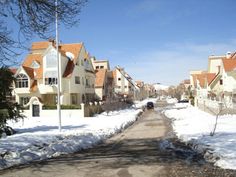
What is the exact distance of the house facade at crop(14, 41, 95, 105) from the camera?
2227 inches

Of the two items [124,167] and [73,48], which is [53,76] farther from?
[124,167]

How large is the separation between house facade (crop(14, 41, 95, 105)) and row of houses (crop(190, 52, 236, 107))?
1833 cm

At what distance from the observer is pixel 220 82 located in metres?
75.7

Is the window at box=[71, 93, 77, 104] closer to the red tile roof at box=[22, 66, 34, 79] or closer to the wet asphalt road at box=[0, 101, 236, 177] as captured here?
the red tile roof at box=[22, 66, 34, 79]

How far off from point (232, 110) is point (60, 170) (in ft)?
96.7

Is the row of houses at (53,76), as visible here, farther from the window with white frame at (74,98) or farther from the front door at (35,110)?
the front door at (35,110)

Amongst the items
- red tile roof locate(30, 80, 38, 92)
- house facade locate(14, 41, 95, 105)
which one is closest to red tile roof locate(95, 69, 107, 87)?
house facade locate(14, 41, 95, 105)

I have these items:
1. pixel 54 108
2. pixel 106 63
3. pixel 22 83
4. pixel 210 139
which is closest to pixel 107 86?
pixel 106 63

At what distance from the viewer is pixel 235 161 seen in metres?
13.2

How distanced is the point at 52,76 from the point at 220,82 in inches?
1344

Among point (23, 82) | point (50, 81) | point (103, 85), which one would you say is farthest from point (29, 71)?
point (103, 85)

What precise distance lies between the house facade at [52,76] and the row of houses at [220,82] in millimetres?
18334

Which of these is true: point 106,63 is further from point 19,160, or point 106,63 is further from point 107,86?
point 19,160

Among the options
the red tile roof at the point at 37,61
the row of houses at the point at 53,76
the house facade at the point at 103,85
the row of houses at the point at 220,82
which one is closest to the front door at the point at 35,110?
the row of houses at the point at 53,76
